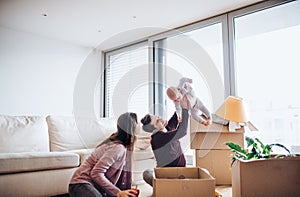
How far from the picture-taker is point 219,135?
2.40 metres

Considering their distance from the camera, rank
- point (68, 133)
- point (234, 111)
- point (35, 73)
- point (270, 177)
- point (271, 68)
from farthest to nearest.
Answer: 1. point (35, 73)
2. point (68, 133)
3. point (271, 68)
4. point (234, 111)
5. point (270, 177)

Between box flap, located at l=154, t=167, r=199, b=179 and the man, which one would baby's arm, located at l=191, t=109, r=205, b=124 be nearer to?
the man

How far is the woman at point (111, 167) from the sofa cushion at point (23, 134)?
4.06ft

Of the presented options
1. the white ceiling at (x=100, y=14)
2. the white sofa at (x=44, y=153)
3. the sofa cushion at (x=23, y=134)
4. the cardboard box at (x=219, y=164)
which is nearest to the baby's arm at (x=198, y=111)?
the white sofa at (x=44, y=153)

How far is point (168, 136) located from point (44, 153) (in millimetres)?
1266

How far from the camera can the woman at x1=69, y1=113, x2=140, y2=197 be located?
4.91ft

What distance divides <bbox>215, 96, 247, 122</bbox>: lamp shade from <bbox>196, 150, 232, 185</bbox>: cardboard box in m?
0.30

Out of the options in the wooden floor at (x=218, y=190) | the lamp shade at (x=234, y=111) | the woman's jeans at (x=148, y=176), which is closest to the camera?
the woman's jeans at (x=148, y=176)

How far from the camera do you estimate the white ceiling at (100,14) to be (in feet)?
9.53

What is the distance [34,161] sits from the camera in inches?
88.0

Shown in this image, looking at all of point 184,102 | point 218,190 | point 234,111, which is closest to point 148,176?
point 184,102

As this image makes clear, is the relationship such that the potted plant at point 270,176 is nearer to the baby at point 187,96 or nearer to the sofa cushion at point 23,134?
the baby at point 187,96

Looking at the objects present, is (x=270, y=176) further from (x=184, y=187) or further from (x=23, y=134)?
(x=23, y=134)

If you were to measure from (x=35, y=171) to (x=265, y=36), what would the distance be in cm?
253
